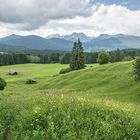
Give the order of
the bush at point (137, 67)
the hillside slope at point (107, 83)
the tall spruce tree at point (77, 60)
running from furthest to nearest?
the tall spruce tree at point (77, 60) < the hillside slope at point (107, 83) < the bush at point (137, 67)

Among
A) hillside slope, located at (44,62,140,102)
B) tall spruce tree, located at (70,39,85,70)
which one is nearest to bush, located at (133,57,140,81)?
hillside slope, located at (44,62,140,102)

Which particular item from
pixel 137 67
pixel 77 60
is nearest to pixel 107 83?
pixel 137 67

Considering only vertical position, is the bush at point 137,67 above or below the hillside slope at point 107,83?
above

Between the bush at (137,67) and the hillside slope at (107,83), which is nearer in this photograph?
the bush at (137,67)

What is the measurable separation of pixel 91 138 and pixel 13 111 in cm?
454

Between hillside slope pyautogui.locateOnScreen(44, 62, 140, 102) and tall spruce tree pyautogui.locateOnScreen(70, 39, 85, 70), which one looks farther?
tall spruce tree pyautogui.locateOnScreen(70, 39, 85, 70)

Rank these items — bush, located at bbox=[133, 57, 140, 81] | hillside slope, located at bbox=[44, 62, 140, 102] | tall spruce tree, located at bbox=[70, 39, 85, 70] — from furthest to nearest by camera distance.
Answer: tall spruce tree, located at bbox=[70, 39, 85, 70]
hillside slope, located at bbox=[44, 62, 140, 102]
bush, located at bbox=[133, 57, 140, 81]

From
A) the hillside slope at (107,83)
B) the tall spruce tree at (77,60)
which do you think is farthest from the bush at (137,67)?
the tall spruce tree at (77,60)

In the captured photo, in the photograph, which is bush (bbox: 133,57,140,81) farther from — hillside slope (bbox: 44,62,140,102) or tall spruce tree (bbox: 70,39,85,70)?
tall spruce tree (bbox: 70,39,85,70)

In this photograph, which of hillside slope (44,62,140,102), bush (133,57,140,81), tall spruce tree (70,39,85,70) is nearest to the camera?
bush (133,57,140,81)

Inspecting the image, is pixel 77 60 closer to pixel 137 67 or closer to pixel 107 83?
pixel 107 83

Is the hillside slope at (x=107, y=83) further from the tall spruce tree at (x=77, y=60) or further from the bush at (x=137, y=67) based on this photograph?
the tall spruce tree at (x=77, y=60)

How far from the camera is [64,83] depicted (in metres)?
70.3

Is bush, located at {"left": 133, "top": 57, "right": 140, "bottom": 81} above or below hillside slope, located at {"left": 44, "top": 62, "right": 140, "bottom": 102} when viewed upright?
above
